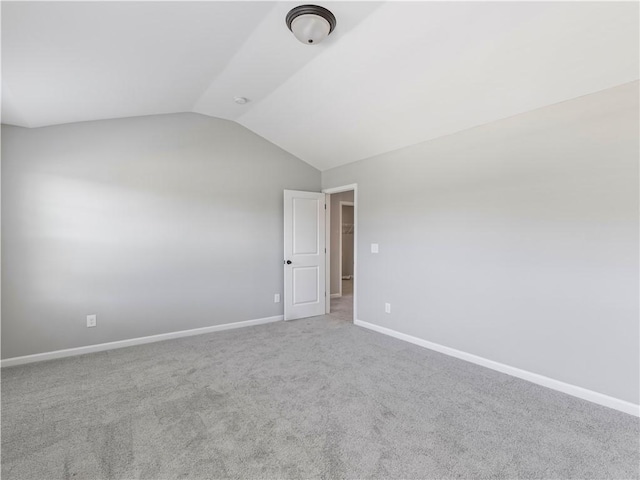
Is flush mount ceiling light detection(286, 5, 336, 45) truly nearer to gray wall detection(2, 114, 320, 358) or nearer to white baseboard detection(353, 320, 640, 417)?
gray wall detection(2, 114, 320, 358)

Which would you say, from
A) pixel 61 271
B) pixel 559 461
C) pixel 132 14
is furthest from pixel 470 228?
pixel 61 271

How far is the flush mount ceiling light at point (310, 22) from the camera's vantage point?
6.72 ft

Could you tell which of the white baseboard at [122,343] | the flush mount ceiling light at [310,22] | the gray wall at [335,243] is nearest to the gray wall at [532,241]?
the flush mount ceiling light at [310,22]

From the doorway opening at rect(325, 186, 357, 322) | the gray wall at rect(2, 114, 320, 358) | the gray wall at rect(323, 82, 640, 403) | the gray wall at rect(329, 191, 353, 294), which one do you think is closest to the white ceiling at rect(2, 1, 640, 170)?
the gray wall at rect(323, 82, 640, 403)

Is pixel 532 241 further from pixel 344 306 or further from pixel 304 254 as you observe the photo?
pixel 344 306

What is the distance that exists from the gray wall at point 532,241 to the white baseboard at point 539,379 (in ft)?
0.15

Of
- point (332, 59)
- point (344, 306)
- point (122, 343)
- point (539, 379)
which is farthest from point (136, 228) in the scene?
point (539, 379)

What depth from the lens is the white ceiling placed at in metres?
1.91

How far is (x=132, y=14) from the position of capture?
1832 mm

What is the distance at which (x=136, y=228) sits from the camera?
370 cm

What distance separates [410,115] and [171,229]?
3.10 metres

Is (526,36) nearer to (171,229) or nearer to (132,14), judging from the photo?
(132,14)

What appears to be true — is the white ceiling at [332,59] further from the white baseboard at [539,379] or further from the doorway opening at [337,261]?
the white baseboard at [539,379]

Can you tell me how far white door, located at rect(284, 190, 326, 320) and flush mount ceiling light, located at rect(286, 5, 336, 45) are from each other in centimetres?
262
